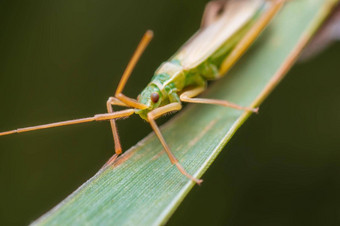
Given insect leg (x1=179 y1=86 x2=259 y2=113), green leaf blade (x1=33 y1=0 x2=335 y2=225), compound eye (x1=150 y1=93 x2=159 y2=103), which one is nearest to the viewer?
green leaf blade (x1=33 y1=0 x2=335 y2=225)

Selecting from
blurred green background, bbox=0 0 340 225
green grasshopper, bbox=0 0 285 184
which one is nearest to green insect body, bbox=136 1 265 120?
green grasshopper, bbox=0 0 285 184

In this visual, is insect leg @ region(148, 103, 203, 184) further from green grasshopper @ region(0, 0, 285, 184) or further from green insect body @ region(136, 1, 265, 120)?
green insect body @ region(136, 1, 265, 120)

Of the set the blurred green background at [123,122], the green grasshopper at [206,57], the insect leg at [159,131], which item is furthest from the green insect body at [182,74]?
the blurred green background at [123,122]

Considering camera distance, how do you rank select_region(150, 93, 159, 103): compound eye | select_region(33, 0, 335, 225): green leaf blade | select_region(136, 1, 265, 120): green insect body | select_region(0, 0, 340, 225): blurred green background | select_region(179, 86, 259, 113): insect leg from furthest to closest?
select_region(0, 0, 340, 225): blurred green background
select_region(136, 1, 265, 120): green insect body
select_region(150, 93, 159, 103): compound eye
select_region(179, 86, 259, 113): insect leg
select_region(33, 0, 335, 225): green leaf blade

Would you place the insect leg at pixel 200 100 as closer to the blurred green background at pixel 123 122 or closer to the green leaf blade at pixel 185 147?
the green leaf blade at pixel 185 147

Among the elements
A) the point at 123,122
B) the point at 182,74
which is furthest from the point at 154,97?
the point at 123,122

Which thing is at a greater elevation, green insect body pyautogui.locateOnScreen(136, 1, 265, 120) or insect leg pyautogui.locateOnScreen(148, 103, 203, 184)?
green insect body pyautogui.locateOnScreen(136, 1, 265, 120)

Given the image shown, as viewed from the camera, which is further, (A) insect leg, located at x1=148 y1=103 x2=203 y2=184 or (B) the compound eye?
(B) the compound eye
